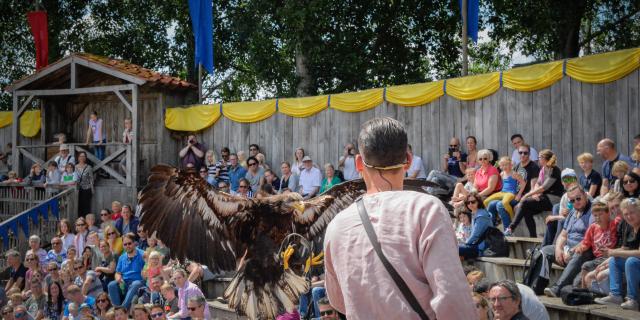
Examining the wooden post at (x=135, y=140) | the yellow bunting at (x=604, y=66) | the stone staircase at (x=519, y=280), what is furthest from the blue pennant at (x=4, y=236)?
the yellow bunting at (x=604, y=66)

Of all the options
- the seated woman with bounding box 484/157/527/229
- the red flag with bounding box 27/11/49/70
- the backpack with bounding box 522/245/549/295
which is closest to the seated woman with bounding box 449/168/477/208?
the seated woman with bounding box 484/157/527/229

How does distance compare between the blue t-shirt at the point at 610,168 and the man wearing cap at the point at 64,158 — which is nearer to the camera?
the blue t-shirt at the point at 610,168

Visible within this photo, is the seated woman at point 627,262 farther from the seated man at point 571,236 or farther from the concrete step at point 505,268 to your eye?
the concrete step at point 505,268

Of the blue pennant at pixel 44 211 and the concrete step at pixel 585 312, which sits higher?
the blue pennant at pixel 44 211

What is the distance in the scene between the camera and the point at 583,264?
706 cm

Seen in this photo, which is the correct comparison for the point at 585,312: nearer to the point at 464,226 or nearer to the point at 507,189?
the point at 464,226

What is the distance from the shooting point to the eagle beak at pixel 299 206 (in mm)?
7255

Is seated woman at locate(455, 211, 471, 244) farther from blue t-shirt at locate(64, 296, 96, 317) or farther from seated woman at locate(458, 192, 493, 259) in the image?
blue t-shirt at locate(64, 296, 96, 317)

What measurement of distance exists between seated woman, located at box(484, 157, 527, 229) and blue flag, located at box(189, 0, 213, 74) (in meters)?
7.70

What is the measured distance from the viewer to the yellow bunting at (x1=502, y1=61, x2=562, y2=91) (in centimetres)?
1053

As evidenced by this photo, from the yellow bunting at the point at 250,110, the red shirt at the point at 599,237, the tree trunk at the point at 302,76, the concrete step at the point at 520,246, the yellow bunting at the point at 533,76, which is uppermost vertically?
the tree trunk at the point at 302,76

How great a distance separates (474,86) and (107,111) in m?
9.42

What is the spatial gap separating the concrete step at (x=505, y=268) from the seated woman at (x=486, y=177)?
172cm

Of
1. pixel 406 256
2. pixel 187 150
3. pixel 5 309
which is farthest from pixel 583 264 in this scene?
pixel 187 150
